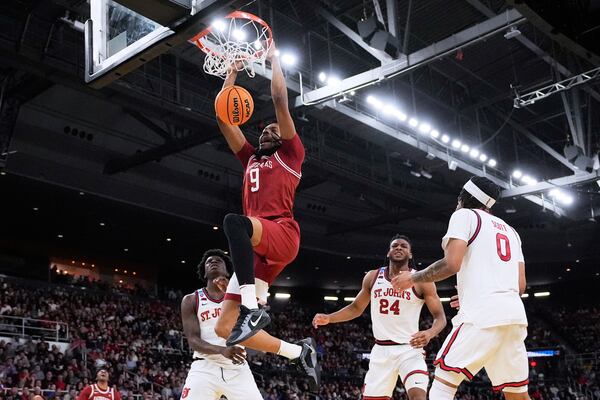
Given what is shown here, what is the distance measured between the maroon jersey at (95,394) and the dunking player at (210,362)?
4686 mm

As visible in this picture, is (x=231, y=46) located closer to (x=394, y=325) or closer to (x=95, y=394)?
(x=394, y=325)

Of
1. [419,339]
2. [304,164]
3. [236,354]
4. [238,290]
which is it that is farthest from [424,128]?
[238,290]

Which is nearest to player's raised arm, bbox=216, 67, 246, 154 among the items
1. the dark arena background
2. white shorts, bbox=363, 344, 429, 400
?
the dark arena background

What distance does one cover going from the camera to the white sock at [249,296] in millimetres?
5277

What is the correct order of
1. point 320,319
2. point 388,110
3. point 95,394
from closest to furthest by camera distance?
point 320,319 → point 95,394 → point 388,110

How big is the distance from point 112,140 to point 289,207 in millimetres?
21590

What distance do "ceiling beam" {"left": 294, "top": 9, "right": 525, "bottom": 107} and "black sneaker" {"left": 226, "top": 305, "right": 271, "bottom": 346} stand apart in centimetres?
1196

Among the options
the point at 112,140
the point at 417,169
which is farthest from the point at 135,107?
the point at 417,169

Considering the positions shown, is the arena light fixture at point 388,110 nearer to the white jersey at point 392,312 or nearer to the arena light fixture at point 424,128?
the arena light fixture at point 424,128

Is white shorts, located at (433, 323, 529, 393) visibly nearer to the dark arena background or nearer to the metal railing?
the dark arena background

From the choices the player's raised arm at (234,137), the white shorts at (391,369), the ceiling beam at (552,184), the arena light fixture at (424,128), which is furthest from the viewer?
the ceiling beam at (552,184)

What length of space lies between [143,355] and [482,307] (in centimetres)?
1957

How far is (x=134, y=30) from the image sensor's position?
806cm

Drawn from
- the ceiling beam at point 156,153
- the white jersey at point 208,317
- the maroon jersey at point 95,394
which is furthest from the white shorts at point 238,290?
the ceiling beam at point 156,153
